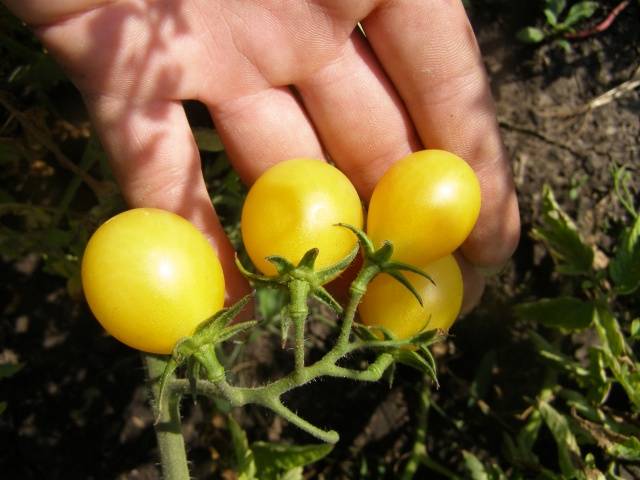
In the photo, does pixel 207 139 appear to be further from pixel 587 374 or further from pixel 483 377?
pixel 587 374

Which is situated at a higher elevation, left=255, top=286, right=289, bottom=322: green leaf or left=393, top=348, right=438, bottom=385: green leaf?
left=255, top=286, right=289, bottom=322: green leaf

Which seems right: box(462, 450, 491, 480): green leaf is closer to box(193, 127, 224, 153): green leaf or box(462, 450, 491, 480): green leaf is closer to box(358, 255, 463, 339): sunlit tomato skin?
box(358, 255, 463, 339): sunlit tomato skin

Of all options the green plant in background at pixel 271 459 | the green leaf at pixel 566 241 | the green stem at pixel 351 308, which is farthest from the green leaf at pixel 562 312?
the green stem at pixel 351 308

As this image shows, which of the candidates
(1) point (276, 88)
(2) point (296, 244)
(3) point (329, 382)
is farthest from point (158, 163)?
(3) point (329, 382)

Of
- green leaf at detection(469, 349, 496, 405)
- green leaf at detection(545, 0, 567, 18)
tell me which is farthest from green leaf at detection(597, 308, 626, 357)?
green leaf at detection(545, 0, 567, 18)

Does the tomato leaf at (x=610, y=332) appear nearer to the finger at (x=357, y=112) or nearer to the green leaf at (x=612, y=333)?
the green leaf at (x=612, y=333)

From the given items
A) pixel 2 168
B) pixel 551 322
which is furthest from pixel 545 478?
pixel 2 168

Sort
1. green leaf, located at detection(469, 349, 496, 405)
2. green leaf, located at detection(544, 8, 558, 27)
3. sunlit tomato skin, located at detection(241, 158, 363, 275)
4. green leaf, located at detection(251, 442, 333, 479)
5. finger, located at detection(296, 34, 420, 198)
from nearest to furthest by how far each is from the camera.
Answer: sunlit tomato skin, located at detection(241, 158, 363, 275)
green leaf, located at detection(251, 442, 333, 479)
finger, located at detection(296, 34, 420, 198)
green leaf, located at detection(469, 349, 496, 405)
green leaf, located at detection(544, 8, 558, 27)
